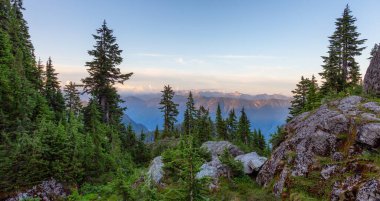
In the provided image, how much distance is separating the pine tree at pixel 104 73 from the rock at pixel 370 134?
28809mm

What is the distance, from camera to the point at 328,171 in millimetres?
13875

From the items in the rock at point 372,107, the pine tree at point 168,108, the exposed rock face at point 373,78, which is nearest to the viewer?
the rock at point 372,107

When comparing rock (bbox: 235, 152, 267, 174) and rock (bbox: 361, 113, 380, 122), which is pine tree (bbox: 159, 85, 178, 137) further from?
rock (bbox: 361, 113, 380, 122)

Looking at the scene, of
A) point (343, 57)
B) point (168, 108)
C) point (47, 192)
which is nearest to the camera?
point (47, 192)

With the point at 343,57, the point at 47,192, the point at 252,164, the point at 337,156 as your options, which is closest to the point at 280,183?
the point at 337,156

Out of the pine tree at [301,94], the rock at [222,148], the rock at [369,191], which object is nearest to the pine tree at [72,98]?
the rock at [222,148]

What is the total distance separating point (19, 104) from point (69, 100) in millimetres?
23978

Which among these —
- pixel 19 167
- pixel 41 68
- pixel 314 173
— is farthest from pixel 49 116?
pixel 314 173

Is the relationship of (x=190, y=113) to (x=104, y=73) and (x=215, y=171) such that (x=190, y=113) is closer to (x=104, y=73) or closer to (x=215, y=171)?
(x=104, y=73)

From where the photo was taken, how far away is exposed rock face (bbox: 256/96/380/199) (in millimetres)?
13641

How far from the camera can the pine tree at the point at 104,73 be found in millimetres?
34906

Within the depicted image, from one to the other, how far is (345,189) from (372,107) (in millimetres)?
6682

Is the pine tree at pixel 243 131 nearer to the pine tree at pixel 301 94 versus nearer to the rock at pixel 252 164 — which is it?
the pine tree at pixel 301 94

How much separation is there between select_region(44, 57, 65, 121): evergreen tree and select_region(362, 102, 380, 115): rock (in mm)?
32488
